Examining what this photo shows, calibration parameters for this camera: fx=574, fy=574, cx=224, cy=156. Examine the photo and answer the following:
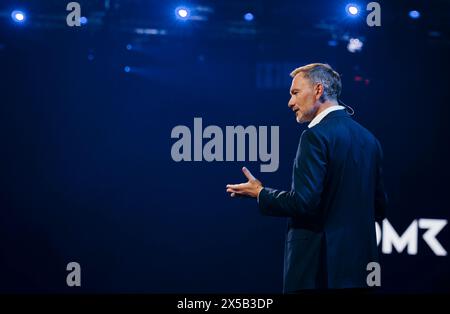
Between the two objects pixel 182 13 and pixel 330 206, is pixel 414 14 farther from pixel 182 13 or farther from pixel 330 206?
pixel 330 206

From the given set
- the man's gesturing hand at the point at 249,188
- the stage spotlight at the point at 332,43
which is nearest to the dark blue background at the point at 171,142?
the stage spotlight at the point at 332,43

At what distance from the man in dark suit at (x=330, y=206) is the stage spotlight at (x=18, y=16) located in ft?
11.3

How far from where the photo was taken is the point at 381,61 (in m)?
5.08

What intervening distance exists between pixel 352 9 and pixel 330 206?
2817 millimetres

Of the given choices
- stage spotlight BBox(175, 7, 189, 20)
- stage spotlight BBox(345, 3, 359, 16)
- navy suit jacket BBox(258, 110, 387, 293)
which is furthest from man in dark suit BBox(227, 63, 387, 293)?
stage spotlight BBox(175, 7, 189, 20)

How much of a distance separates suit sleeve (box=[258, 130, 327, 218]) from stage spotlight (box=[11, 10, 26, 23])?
140 inches

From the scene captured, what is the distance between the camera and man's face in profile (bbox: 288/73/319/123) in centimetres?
256

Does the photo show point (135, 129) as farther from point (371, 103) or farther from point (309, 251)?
point (309, 251)

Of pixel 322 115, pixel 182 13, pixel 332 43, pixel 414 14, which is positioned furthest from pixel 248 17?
pixel 322 115

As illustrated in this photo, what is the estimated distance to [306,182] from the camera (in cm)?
229

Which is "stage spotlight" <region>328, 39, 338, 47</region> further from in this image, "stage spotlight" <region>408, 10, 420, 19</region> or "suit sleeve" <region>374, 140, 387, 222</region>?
"suit sleeve" <region>374, 140, 387, 222</region>

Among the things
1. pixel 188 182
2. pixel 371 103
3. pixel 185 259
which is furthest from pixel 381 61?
pixel 185 259

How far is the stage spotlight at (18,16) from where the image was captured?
4.99m

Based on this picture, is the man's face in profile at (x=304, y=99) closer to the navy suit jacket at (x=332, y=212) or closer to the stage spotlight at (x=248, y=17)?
the navy suit jacket at (x=332, y=212)
